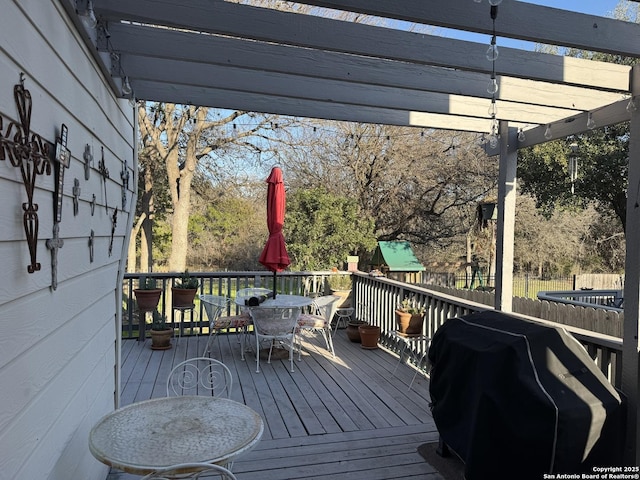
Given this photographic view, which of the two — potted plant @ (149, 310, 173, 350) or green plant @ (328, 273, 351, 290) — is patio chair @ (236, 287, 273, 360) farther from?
green plant @ (328, 273, 351, 290)

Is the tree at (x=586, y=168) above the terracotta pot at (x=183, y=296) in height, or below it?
above

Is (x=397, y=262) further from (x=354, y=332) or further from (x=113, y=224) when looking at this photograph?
(x=113, y=224)

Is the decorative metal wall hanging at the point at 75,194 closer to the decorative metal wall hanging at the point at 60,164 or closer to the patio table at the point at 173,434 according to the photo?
the decorative metal wall hanging at the point at 60,164

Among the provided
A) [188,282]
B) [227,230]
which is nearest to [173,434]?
[188,282]

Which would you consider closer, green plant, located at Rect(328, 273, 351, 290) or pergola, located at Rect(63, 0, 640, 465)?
pergola, located at Rect(63, 0, 640, 465)

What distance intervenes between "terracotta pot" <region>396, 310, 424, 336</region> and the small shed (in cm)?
411

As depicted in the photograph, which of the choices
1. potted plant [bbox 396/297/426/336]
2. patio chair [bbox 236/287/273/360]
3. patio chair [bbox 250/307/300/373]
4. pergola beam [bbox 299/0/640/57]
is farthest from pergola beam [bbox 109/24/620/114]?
patio chair [bbox 236/287/273/360]

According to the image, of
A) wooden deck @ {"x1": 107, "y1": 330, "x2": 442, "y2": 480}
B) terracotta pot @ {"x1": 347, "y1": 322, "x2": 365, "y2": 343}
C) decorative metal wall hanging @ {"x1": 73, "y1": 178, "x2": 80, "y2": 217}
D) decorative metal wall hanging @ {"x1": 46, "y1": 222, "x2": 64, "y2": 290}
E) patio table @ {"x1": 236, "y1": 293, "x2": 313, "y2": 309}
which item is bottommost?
wooden deck @ {"x1": 107, "y1": 330, "x2": 442, "y2": 480}

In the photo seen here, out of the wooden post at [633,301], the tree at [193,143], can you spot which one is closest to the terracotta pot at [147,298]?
the tree at [193,143]

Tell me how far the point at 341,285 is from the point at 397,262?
2.36 metres

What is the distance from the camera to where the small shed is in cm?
862

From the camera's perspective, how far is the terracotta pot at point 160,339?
5.28 m

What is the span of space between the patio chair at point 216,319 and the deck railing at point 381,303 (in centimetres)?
22

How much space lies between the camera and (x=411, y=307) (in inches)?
186
